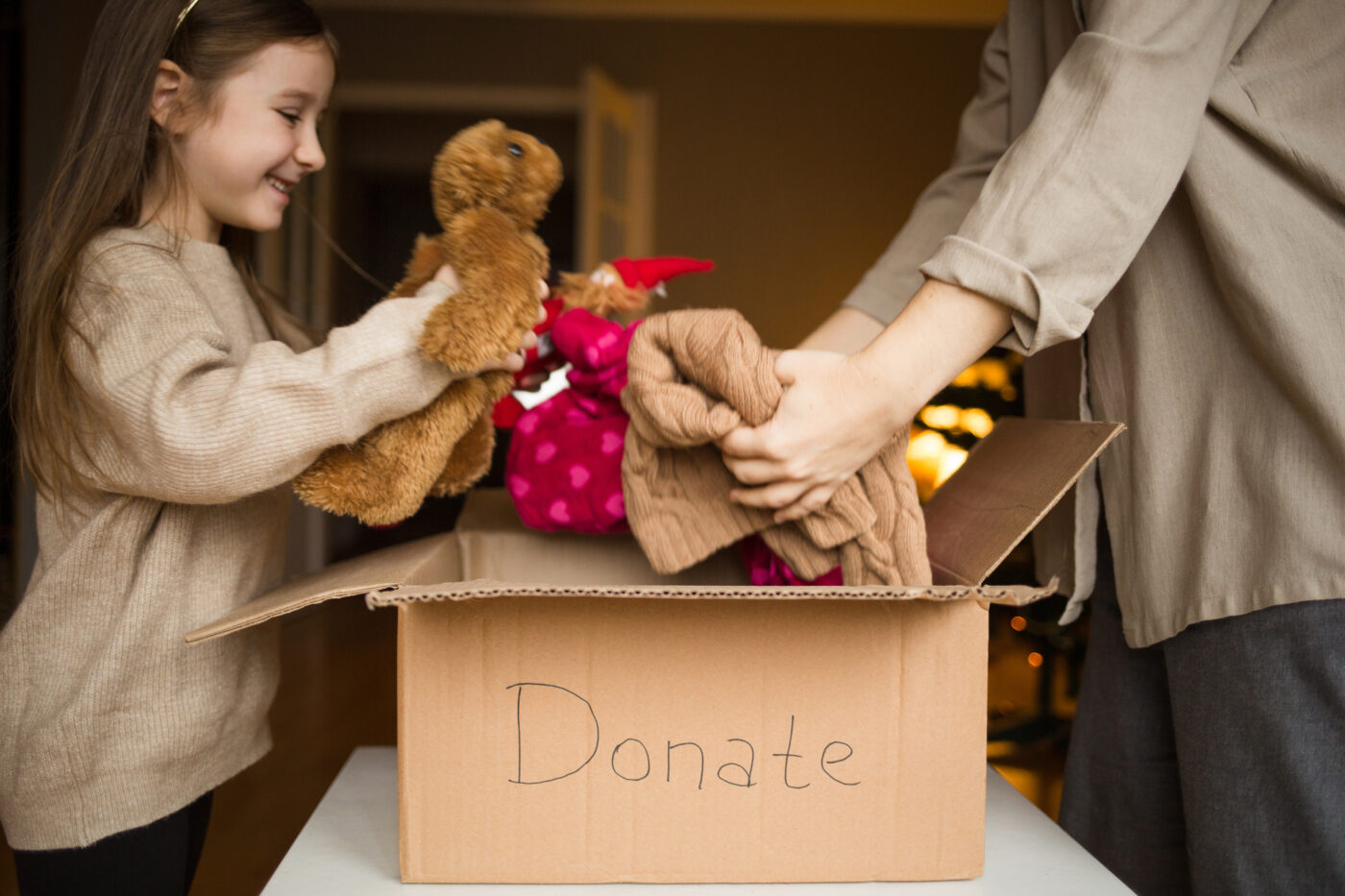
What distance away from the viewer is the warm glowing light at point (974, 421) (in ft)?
8.14

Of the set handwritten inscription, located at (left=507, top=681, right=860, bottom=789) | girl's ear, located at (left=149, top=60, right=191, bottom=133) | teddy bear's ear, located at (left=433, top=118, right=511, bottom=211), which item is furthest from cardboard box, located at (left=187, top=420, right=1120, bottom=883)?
girl's ear, located at (left=149, top=60, right=191, bottom=133)

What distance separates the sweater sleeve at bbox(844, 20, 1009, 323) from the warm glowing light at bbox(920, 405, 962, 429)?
5.24 feet

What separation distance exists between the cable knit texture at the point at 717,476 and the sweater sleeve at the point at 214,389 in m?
0.17

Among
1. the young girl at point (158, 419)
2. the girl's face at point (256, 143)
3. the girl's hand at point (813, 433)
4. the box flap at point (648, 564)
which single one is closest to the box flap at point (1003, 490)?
the box flap at point (648, 564)

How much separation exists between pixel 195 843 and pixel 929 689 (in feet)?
2.29

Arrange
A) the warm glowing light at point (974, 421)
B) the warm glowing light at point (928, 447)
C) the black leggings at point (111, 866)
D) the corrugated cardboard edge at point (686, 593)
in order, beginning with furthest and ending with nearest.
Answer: the warm glowing light at point (928, 447) → the warm glowing light at point (974, 421) → the black leggings at point (111, 866) → the corrugated cardboard edge at point (686, 593)

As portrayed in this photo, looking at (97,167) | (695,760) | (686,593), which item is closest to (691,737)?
(695,760)

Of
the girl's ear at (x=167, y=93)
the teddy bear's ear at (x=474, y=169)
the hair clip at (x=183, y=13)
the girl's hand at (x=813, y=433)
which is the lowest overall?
the girl's hand at (x=813, y=433)

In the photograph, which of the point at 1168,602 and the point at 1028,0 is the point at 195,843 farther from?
the point at 1028,0

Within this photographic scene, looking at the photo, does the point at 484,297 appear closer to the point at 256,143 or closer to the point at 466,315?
the point at 466,315

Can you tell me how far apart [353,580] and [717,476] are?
11.2 inches

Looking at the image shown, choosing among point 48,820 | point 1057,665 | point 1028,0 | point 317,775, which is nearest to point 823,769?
point 48,820

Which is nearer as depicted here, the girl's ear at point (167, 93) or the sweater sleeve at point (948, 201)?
the girl's ear at point (167, 93)

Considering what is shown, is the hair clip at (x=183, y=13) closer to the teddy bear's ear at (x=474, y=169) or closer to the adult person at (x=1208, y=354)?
the teddy bear's ear at (x=474, y=169)
